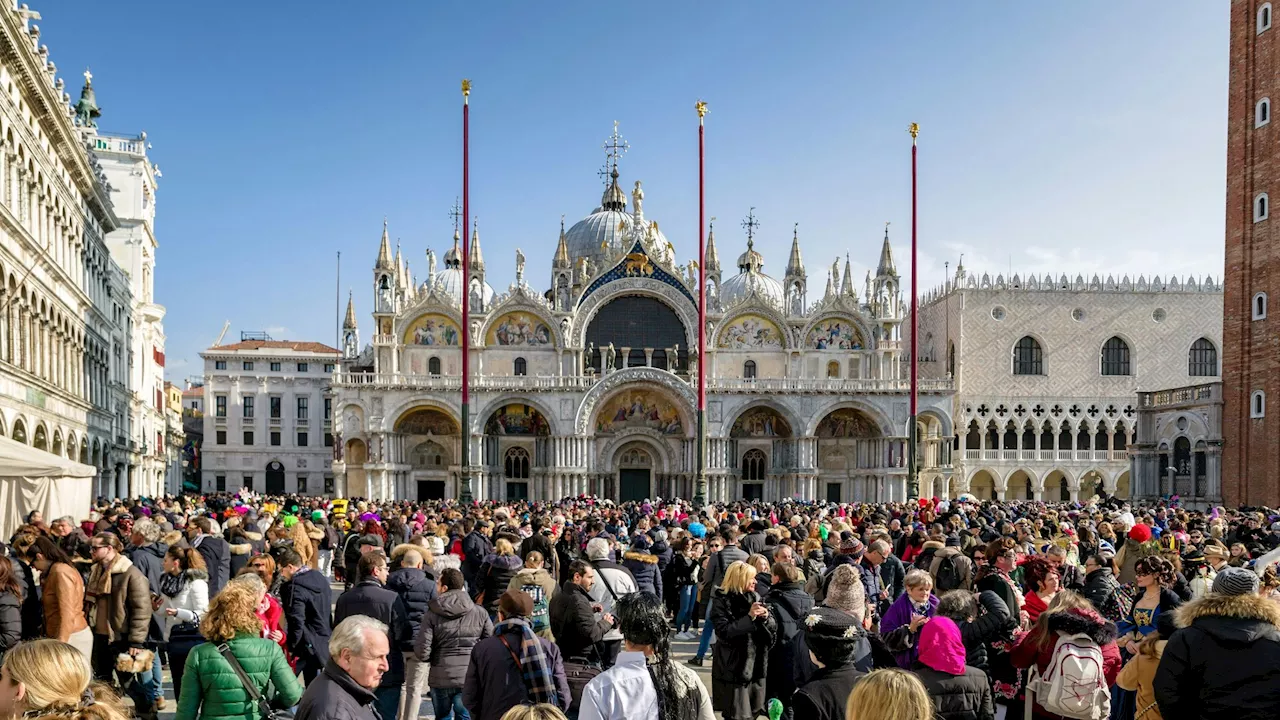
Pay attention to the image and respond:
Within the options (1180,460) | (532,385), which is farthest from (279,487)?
(1180,460)

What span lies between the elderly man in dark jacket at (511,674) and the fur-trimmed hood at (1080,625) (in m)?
2.91

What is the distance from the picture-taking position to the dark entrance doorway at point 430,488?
2039 inches

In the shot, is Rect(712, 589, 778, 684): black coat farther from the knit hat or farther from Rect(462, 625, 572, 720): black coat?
the knit hat

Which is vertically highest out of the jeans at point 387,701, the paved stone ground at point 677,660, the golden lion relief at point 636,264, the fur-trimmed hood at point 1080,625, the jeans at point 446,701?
the golden lion relief at point 636,264

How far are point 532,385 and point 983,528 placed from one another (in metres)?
34.2

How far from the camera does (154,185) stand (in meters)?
52.3

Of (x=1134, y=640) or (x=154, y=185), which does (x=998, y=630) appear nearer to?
(x=1134, y=640)

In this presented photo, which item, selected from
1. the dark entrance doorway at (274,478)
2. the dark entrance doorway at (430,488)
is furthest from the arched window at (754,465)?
the dark entrance doorway at (274,478)

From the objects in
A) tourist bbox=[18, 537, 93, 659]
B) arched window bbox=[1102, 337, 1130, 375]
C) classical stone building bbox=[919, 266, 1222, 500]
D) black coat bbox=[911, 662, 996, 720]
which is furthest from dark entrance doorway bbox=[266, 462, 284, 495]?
black coat bbox=[911, 662, 996, 720]

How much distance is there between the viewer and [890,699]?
419cm

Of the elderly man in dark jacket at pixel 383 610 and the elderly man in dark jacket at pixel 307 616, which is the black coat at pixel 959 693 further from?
the elderly man in dark jacket at pixel 307 616

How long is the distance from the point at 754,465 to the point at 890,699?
1931 inches

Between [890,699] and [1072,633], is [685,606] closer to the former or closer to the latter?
[1072,633]

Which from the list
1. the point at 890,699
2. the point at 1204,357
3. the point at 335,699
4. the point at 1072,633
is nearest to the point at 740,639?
the point at 1072,633
